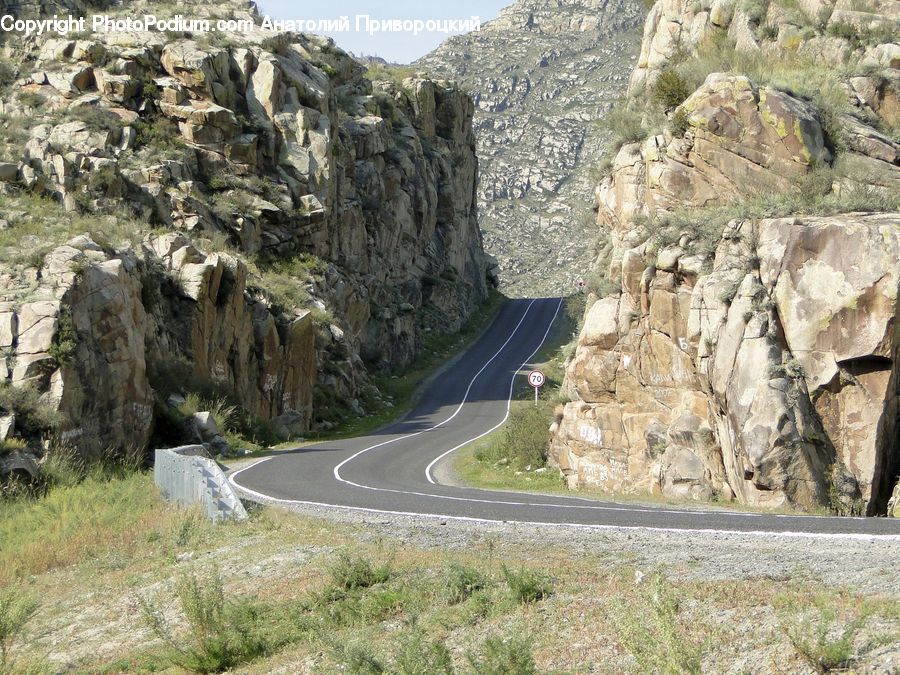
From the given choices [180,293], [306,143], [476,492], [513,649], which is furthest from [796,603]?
[306,143]

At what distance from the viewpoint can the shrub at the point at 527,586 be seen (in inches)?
332

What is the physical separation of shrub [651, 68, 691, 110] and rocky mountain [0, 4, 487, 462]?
16.3 m

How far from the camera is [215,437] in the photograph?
27.1 metres

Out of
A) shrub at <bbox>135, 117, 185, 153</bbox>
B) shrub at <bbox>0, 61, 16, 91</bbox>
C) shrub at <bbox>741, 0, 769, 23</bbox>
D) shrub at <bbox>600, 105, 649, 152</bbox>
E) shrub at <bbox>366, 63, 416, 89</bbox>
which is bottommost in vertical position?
shrub at <bbox>600, 105, 649, 152</bbox>

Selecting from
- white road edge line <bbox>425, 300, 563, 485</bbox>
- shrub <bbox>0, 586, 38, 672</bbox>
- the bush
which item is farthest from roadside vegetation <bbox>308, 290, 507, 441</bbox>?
the bush

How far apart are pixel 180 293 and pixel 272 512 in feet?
56.2

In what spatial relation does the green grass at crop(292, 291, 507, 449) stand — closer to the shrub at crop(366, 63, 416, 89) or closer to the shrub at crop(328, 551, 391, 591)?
the shrub at crop(366, 63, 416, 89)

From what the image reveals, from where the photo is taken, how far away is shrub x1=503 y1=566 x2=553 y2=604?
842 cm

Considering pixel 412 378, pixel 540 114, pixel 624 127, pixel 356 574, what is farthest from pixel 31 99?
pixel 540 114

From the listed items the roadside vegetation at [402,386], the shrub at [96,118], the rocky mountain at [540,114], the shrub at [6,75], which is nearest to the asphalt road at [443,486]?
the roadside vegetation at [402,386]

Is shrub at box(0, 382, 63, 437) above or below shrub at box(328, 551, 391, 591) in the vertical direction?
above

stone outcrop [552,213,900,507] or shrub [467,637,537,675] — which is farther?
stone outcrop [552,213,900,507]

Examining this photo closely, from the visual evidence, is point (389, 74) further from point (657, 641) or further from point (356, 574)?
point (657, 641)

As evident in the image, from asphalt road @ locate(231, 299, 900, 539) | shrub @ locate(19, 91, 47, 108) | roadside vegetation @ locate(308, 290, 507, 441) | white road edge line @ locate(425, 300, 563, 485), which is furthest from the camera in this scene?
roadside vegetation @ locate(308, 290, 507, 441)
